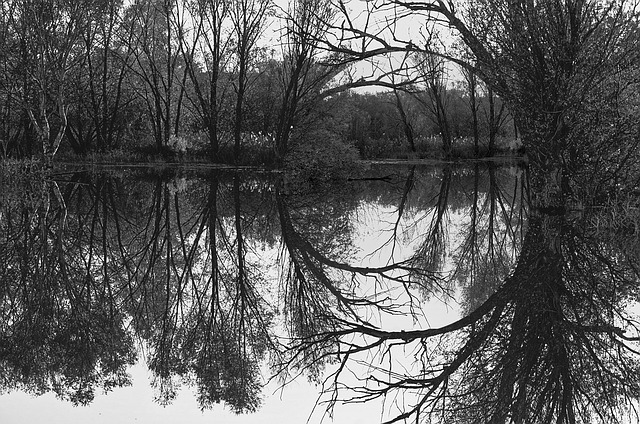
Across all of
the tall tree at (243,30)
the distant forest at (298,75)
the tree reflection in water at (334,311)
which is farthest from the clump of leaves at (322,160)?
the tree reflection in water at (334,311)

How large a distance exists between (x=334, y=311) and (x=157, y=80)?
26.6 metres

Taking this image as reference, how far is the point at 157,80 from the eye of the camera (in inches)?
1183

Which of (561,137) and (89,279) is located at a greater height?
(561,137)

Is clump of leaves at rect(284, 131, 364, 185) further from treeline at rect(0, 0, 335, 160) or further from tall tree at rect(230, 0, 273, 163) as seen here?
tall tree at rect(230, 0, 273, 163)

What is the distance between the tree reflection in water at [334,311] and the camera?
3535 mm

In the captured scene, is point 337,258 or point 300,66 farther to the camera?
point 300,66

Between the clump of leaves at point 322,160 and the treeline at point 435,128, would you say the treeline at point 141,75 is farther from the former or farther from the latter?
the treeline at point 435,128

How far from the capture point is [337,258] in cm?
747

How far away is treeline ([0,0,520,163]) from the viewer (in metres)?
22.5

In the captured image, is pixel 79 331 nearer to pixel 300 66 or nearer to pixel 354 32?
pixel 354 32

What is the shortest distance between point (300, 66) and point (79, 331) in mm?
18842

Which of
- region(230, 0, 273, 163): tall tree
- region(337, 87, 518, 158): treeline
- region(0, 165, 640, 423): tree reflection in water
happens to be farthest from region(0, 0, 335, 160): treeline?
region(0, 165, 640, 423): tree reflection in water

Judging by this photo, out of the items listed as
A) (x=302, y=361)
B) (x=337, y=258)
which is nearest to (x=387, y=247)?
(x=337, y=258)

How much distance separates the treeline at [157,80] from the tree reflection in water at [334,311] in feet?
42.6
